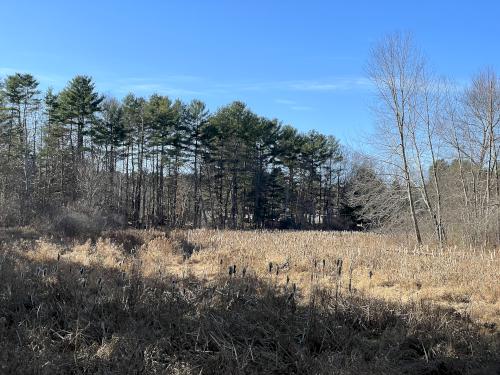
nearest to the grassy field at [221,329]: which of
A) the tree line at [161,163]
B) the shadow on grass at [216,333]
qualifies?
the shadow on grass at [216,333]

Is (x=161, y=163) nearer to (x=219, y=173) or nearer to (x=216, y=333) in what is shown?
(x=219, y=173)

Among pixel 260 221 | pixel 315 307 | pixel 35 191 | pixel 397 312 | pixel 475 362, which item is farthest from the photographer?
pixel 260 221

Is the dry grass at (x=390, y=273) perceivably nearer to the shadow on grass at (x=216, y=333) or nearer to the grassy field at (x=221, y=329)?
the grassy field at (x=221, y=329)

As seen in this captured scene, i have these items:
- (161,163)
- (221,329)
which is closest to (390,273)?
(221,329)

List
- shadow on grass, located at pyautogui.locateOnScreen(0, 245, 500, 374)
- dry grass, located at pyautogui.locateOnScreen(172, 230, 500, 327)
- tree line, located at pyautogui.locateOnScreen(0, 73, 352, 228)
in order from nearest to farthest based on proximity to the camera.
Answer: shadow on grass, located at pyautogui.locateOnScreen(0, 245, 500, 374)
dry grass, located at pyautogui.locateOnScreen(172, 230, 500, 327)
tree line, located at pyautogui.locateOnScreen(0, 73, 352, 228)

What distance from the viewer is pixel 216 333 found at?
4.74 metres

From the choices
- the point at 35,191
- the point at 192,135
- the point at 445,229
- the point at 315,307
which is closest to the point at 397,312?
the point at 315,307

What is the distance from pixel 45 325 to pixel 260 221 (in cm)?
4384

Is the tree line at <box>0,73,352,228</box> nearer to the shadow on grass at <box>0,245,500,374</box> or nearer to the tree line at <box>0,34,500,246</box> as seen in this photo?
the tree line at <box>0,34,500,246</box>

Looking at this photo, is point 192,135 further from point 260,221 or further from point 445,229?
point 445,229

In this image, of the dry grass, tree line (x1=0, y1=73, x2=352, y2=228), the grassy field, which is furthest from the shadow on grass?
tree line (x1=0, y1=73, x2=352, y2=228)

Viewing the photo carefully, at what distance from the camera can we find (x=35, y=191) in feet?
108

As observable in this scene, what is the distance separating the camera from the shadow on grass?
4.10 metres

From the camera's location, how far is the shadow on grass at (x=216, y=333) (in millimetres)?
4098
